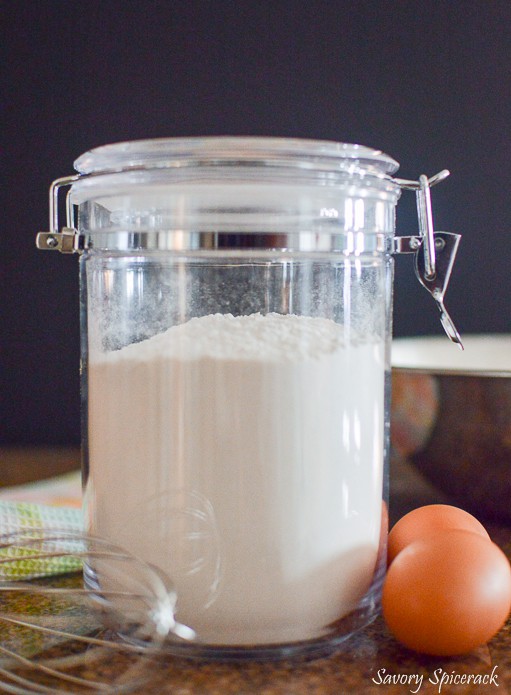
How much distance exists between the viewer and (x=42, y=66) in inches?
57.1

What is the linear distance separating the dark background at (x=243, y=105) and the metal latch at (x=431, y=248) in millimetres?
732

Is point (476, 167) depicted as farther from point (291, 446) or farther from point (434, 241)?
point (291, 446)

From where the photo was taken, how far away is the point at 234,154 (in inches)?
18.6

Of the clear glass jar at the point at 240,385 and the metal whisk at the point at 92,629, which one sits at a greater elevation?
the clear glass jar at the point at 240,385

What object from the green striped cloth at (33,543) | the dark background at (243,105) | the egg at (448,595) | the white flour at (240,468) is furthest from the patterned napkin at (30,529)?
the dark background at (243,105)

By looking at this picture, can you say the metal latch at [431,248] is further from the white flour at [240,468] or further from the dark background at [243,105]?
the dark background at [243,105]

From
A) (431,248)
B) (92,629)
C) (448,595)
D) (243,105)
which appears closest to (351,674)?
(448,595)

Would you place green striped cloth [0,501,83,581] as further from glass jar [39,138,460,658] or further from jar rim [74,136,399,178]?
jar rim [74,136,399,178]

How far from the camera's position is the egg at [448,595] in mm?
471

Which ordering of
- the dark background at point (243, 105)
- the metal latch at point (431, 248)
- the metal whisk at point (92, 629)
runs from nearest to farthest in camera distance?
the metal whisk at point (92, 629) → the metal latch at point (431, 248) → the dark background at point (243, 105)

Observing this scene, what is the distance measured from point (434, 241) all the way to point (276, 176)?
144 mm

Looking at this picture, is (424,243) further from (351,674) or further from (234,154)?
(351,674)

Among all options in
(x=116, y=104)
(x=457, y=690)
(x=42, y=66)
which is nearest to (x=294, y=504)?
(x=457, y=690)

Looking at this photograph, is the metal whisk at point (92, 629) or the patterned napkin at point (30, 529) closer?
the metal whisk at point (92, 629)
